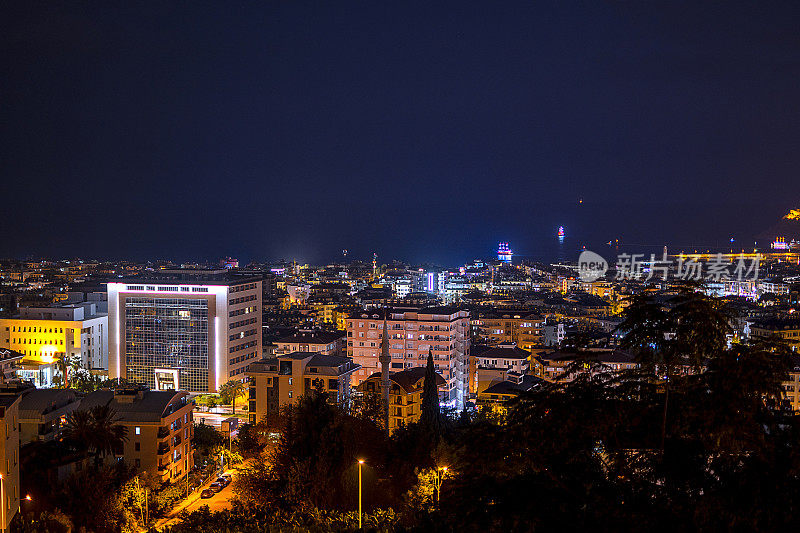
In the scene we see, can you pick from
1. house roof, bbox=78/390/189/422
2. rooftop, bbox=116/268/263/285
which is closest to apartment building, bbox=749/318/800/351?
rooftop, bbox=116/268/263/285

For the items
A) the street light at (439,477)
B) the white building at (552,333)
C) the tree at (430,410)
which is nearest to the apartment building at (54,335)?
the tree at (430,410)

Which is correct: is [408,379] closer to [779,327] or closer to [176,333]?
[176,333]

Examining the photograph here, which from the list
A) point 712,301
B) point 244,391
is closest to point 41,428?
point 244,391

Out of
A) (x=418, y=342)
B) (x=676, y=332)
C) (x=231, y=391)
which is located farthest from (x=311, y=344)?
(x=676, y=332)

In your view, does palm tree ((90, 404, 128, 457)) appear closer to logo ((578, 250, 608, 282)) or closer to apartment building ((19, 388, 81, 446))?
apartment building ((19, 388, 81, 446))

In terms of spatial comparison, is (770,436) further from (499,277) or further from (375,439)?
(499,277)
